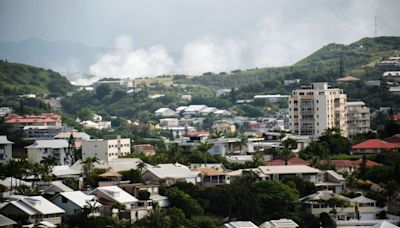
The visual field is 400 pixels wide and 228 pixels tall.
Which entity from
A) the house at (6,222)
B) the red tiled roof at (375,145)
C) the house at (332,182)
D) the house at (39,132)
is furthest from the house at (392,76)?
the house at (6,222)

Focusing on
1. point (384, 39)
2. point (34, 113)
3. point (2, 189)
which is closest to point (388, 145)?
point (2, 189)

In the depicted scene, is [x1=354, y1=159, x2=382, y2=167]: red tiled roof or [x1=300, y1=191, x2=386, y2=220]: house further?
[x1=354, y1=159, x2=382, y2=167]: red tiled roof

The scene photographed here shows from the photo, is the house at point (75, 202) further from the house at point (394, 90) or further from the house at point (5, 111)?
the house at point (394, 90)

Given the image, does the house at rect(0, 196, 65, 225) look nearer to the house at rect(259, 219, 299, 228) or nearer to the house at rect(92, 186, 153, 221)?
the house at rect(92, 186, 153, 221)

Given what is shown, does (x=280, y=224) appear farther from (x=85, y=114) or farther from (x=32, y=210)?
(x=85, y=114)

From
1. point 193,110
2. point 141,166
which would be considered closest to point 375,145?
point 141,166

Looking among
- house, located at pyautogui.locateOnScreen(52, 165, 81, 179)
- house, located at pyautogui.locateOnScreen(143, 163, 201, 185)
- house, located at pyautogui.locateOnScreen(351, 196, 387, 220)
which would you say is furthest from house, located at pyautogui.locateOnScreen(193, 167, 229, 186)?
house, located at pyautogui.locateOnScreen(351, 196, 387, 220)
